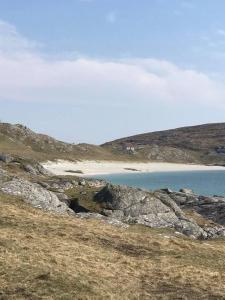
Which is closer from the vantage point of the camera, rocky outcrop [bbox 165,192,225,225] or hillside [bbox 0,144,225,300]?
hillside [bbox 0,144,225,300]

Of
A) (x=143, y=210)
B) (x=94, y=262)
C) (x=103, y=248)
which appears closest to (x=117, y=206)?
(x=143, y=210)

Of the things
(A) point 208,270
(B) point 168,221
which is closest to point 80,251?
(A) point 208,270

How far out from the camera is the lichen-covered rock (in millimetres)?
42112

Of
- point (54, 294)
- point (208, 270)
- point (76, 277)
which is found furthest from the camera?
point (208, 270)

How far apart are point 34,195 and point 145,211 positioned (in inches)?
404

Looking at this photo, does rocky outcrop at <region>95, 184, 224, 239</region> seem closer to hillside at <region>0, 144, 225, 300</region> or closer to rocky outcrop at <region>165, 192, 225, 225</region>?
hillside at <region>0, 144, 225, 300</region>

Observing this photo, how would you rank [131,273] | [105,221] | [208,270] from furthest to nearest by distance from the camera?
[105,221]
[208,270]
[131,273]

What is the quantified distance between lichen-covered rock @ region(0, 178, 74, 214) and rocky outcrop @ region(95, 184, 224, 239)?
440 centimetres

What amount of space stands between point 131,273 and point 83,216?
16519 mm

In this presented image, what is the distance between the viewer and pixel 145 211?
45625mm

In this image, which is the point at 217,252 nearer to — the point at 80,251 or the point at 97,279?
the point at 80,251

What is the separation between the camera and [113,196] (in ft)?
155

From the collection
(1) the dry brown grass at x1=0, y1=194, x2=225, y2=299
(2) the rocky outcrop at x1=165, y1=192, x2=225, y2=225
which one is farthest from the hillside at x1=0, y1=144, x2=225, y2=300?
(2) the rocky outcrop at x1=165, y1=192, x2=225, y2=225

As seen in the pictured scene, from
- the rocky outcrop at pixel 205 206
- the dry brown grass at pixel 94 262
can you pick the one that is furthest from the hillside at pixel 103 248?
the rocky outcrop at pixel 205 206
